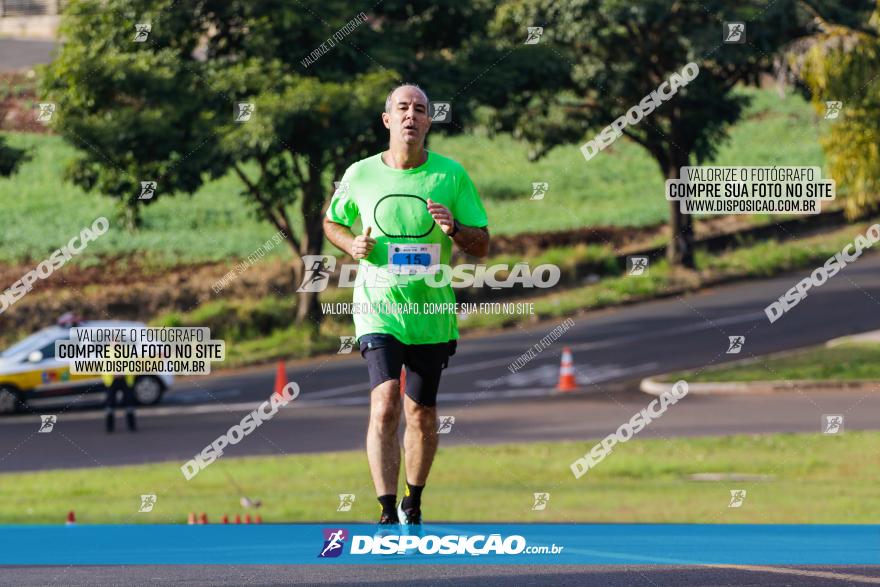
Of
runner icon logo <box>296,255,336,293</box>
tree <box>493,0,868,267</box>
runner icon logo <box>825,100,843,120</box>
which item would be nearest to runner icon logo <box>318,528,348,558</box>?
runner icon logo <box>825,100,843,120</box>

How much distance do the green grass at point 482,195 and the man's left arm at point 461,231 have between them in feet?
104

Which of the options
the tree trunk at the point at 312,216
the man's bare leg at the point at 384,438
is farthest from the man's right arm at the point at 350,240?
the tree trunk at the point at 312,216

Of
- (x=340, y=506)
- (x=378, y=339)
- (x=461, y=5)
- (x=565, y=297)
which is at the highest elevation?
(x=461, y=5)

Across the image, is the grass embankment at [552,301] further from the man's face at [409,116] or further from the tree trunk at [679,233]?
the man's face at [409,116]

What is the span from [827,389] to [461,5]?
1031 centimetres

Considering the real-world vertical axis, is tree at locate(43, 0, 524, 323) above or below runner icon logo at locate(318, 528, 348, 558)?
above

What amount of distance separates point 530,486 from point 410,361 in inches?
356

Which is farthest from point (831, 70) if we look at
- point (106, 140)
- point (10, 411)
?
point (10, 411)

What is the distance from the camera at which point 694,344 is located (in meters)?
29.7

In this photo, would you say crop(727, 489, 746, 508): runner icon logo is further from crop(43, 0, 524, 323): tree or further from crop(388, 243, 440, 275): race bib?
crop(43, 0, 524, 323): tree

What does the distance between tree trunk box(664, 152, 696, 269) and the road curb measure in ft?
34.6

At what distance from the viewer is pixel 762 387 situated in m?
24.5

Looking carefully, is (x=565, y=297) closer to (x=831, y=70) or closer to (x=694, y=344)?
(x=694, y=344)

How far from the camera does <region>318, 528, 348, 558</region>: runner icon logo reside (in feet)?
23.2
